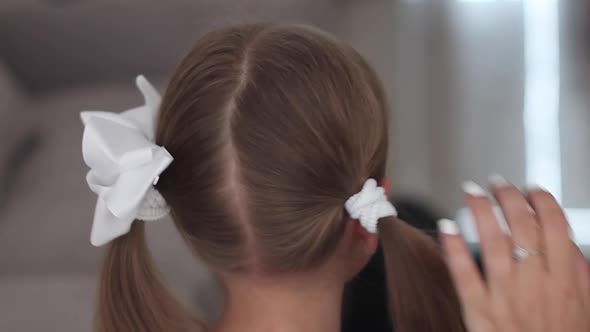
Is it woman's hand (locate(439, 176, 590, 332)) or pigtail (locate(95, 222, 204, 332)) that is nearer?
woman's hand (locate(439, 176, 590, 332))

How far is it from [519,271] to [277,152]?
215 mm

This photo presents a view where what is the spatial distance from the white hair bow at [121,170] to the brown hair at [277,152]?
22mm

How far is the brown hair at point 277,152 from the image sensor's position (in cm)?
57

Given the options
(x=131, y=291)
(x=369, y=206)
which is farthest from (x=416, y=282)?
(x=131, y=291)

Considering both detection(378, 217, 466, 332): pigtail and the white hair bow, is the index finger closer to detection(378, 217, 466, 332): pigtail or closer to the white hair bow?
detection(378, 217, 466, 332): pigtail

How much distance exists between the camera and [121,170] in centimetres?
61

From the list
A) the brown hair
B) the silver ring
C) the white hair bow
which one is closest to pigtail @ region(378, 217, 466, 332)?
the brown hair

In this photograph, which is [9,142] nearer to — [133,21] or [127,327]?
[133,21]

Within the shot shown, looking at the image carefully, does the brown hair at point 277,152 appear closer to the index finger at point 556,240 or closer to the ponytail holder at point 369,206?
the ponytail holder at point 369,206

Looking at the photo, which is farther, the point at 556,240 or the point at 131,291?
the point at 131,291

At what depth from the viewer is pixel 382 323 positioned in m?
0.89

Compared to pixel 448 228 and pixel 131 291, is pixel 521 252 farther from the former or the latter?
pixel 131 291

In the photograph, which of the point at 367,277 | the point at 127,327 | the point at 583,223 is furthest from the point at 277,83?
the point at 583,223

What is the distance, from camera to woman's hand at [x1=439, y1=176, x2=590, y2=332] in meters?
0.53
